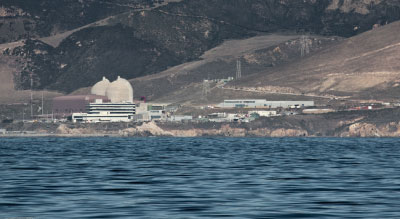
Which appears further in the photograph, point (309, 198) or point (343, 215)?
point (309, 198)

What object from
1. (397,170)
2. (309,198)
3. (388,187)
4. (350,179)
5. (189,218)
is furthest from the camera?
(397,170)

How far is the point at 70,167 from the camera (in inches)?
4813

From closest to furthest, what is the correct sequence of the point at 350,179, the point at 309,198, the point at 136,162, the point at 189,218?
1. the point at 189,218
2. the point at 309,198
3. the point at 350,179
4. the point at 136,162

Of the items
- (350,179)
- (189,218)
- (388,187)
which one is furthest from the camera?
(350,179)

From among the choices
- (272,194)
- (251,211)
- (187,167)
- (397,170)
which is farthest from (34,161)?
(251,211)

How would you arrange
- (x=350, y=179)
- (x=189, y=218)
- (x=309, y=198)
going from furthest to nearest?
(x=350, y=179), (x=309, y=198), (x=189, y=218)

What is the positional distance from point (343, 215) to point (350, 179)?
1226 inches

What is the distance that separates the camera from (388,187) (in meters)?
91.9

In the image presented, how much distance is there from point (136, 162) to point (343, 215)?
2651 inches

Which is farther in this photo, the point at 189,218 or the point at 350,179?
the point at 350,179

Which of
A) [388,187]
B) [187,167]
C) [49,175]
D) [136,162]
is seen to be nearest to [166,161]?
[136,162]

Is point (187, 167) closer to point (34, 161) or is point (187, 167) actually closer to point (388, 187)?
point (34, 161)

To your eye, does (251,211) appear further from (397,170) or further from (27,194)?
(397,170)

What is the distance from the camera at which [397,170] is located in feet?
381
